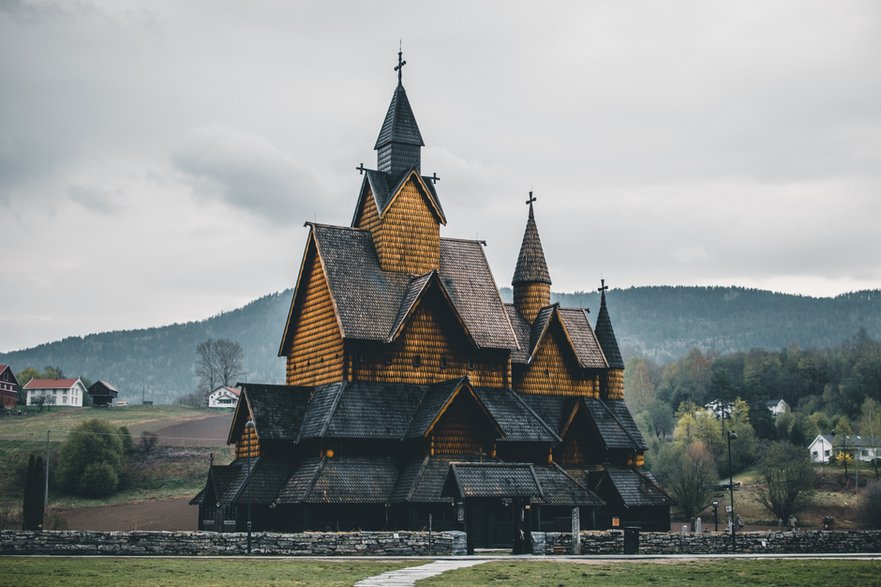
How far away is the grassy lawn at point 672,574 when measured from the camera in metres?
28.3

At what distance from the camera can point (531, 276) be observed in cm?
6141

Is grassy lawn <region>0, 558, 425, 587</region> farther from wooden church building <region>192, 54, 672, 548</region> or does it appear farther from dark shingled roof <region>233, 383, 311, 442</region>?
dark shingled roof <region>233, 383, 311, 442</region>

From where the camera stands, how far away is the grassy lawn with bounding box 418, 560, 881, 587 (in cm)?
2831

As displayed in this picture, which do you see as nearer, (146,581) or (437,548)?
(146,581)

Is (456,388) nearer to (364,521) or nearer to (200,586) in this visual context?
(364,521)

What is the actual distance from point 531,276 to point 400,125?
37.1ft

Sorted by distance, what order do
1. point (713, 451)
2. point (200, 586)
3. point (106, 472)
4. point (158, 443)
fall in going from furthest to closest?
point (713, 451), point (158, 443), point (106, 472), point (200, 586)

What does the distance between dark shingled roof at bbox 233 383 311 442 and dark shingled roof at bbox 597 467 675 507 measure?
16.1 meters

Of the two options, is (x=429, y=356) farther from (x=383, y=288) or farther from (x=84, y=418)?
(x=84, y=418)

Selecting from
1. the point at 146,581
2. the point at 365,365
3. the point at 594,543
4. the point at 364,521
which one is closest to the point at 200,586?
the point at 146,581

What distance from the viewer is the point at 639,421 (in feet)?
516

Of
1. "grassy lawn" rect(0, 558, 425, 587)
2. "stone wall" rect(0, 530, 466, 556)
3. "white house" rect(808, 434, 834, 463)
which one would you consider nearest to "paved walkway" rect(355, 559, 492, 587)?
"grassy lawn" rect(0, 558, 425, 587)

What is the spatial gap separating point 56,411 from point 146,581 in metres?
120

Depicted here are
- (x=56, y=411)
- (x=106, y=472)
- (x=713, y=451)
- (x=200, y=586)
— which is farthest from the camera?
(x=56, y=411)
